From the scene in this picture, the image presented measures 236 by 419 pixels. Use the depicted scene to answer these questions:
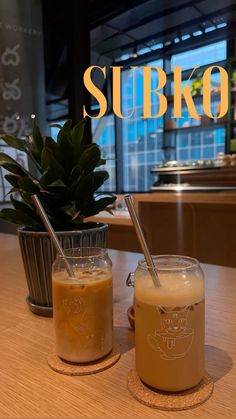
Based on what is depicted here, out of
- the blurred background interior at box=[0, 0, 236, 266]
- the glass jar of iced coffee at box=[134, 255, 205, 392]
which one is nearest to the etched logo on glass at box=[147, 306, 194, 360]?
the glass jar of iced coffee at box=[134, 255, 205, 392]

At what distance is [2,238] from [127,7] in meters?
3.25

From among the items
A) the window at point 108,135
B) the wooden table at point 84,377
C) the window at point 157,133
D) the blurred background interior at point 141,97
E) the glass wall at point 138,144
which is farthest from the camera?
the window at point 108,135

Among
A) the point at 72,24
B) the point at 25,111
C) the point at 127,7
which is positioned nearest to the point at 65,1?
the point at 72,24

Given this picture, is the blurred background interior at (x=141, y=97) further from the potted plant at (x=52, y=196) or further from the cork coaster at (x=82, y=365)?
the cork coaster at (x=82, y=365)

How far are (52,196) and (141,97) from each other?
4.09m

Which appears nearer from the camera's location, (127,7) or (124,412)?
(124,412)

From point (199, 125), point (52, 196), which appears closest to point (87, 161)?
point (52, 196)

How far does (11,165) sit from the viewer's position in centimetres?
76

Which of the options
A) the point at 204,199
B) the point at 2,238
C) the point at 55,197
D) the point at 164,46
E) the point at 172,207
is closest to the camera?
the point at 55,197

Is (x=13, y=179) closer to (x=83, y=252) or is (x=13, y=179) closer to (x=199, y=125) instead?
(x=83, y=252)

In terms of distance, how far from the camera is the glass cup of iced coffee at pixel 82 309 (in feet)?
Answer: 1.79

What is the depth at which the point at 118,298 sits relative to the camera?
2.91ft

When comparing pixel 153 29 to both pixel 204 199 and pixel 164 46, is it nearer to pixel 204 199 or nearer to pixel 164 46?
pixel 164 46

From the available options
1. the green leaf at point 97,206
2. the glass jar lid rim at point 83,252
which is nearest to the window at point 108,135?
the green leaf at point 97,206
